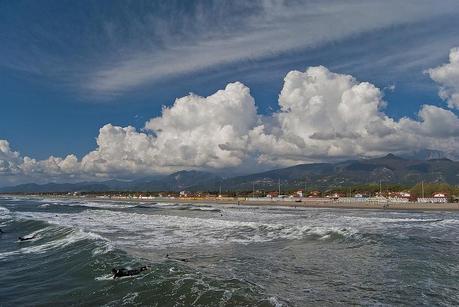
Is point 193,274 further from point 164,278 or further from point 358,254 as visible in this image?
point 358,254

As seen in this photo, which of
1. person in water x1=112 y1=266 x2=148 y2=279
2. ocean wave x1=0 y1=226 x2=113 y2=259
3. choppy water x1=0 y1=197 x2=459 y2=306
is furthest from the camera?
ocean wave x1=0 y1=226 x2=113 y2=259

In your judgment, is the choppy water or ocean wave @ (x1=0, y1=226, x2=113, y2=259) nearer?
the choppy water

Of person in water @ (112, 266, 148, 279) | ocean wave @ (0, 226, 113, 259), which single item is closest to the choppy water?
ocean wave @ (0, 226, 113, 259)

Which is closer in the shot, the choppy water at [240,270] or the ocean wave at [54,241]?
the choppy water at [240,270]

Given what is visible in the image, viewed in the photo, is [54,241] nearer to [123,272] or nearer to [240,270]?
[123,272]

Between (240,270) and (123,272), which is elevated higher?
(123,272)

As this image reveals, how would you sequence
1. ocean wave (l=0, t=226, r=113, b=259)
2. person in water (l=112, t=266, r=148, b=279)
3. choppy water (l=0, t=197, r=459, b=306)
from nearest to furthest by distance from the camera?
choppy water (l=0, t=197, r=459, b=306)
person in water (l=112, t=266, r=148, b=279)
ocean wave (l=0, t=226, r=113, b=259)

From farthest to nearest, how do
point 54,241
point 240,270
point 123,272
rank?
point 54,241 → point 240,270 → point 123,272

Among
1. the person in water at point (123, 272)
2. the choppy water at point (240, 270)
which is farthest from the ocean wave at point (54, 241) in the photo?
the person in water at point (123, 272)

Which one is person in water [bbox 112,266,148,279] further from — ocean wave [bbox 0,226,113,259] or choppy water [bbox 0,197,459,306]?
ocean wave [bbox 0,226,113,259]

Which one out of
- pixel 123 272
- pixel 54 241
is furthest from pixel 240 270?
pixel 54 241

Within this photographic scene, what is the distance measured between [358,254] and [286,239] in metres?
9.05

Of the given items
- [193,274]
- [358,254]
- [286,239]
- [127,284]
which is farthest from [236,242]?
[127,284]

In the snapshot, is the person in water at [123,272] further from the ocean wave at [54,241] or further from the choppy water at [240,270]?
the ocean wave at [54,241]
